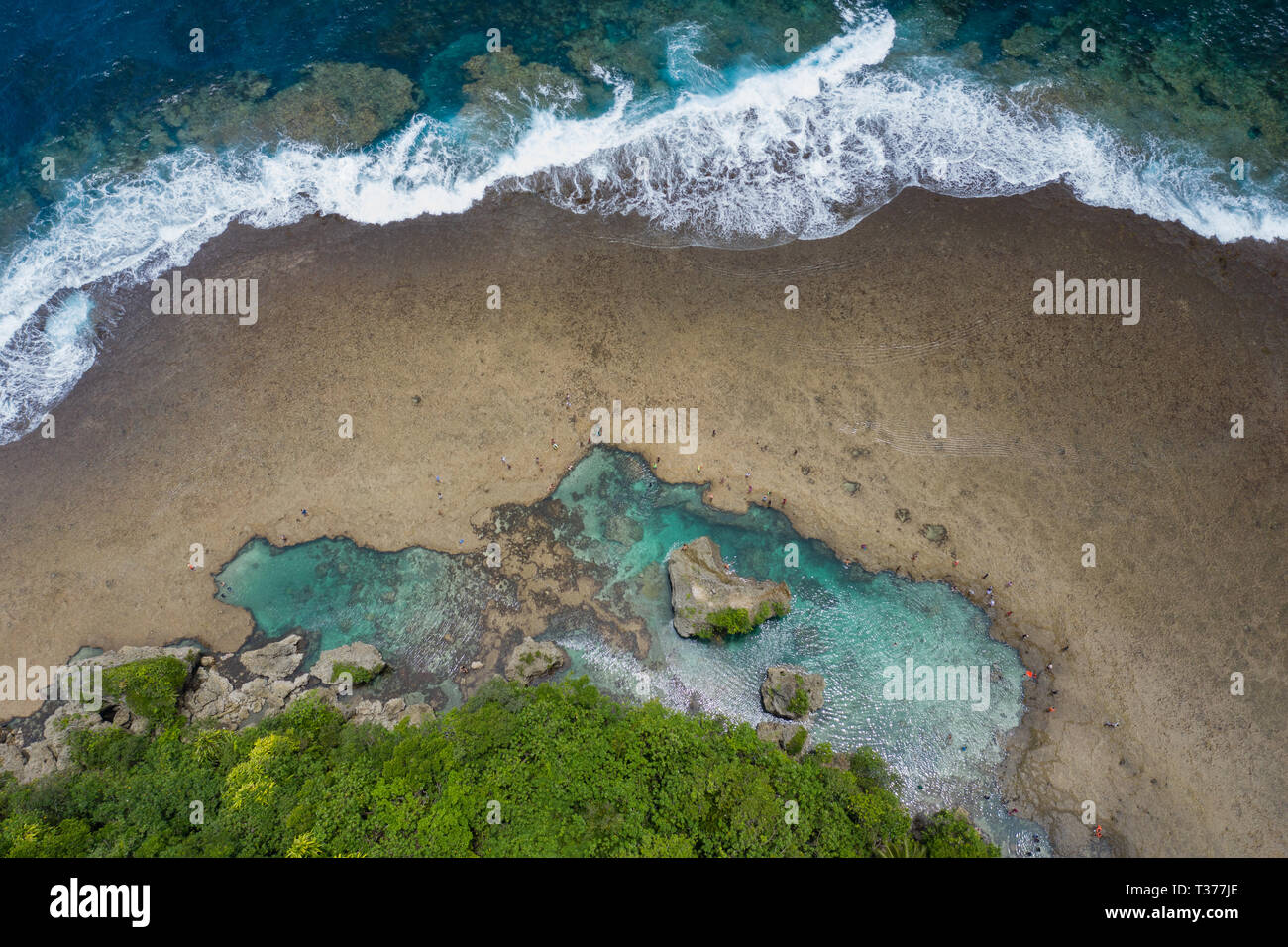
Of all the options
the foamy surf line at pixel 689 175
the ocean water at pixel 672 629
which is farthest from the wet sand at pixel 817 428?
the foamy surf line at pixel 689 175

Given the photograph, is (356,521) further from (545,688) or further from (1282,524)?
(1282,524)

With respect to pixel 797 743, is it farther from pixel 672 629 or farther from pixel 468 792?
pixel 468 792

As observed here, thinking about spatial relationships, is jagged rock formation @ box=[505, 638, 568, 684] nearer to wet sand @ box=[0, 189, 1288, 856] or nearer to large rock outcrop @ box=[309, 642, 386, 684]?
large rock outcrop @ box=[309, 642, 386, 684]

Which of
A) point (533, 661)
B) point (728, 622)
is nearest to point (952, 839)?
point (728, 622)

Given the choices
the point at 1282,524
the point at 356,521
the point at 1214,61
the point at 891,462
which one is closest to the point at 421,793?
the point at 356,521

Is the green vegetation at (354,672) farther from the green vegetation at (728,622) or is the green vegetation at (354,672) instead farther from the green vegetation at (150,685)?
the green vegetation at (728,622)

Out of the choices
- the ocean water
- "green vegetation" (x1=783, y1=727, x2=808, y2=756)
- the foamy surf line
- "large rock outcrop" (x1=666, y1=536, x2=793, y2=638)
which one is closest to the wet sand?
the ocean water
